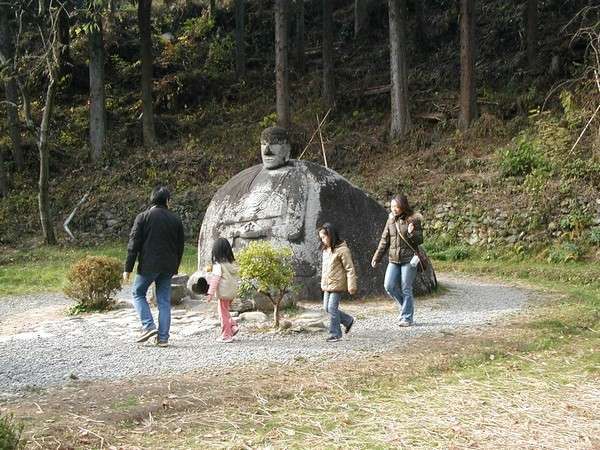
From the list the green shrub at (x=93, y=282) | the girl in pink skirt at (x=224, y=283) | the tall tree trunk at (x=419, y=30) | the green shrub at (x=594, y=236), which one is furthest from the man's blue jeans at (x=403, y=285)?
the tall tree trunk at (x=419, y=30)

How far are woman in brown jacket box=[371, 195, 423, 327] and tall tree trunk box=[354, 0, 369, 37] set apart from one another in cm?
2396

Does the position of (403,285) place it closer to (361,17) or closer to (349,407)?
(349,407)

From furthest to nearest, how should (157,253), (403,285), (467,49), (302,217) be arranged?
1. (467,49)
2. (302,217)
3. (403,285)
4. (157,253)

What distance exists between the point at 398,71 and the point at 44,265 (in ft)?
38.6

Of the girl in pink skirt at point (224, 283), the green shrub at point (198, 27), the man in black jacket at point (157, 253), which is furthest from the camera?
the green shrub at point (198, 27)

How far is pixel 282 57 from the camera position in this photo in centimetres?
2200

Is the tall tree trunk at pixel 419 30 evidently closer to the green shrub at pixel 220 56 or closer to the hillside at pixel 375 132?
the hillside at pixel 375 132

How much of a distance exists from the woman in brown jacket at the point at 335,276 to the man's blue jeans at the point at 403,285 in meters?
1.04

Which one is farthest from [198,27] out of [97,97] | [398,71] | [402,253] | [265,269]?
[265,269]

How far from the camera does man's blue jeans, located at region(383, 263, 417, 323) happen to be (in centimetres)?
973

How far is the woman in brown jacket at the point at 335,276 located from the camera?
883cm

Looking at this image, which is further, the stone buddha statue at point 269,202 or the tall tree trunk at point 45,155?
the tall tree trunk at point 45,155

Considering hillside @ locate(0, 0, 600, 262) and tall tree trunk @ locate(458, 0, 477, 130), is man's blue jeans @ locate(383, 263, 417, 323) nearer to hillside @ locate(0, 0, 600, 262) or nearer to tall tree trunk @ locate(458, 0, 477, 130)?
hillside @ locate(0, 0, 600, 262)

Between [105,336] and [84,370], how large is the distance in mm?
1797
